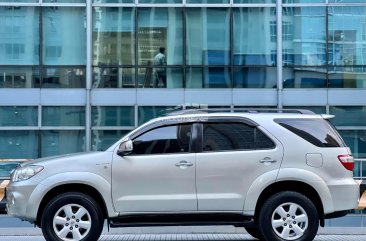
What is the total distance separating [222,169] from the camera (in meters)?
8.70

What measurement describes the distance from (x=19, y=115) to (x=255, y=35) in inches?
305

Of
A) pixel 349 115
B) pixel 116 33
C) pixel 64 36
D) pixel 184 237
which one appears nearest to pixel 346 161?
pixel 184 237

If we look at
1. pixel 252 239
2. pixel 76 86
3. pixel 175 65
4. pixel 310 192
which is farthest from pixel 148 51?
pixel 310 192

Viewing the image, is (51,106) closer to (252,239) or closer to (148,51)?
(148,51)

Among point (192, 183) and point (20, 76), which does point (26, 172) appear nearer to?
point (192, 183)

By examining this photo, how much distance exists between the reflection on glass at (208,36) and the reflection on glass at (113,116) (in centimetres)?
245

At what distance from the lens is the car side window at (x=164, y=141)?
29.0 ft

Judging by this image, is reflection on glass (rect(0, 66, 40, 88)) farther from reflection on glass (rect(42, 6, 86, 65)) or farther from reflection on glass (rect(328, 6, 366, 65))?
reflection on glass (rect(328, 6, 366, 65))

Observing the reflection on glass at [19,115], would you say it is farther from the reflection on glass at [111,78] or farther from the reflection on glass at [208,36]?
the reflection on glass at [208,36]

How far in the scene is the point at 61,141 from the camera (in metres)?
21.0

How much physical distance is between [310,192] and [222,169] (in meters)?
1.24

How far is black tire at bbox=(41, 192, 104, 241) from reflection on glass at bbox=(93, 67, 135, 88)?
12.5m

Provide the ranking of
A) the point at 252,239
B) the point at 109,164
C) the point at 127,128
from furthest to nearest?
the point at 127,128
the point at 252,239
the point at 109,164

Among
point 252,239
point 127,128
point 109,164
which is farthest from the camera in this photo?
point 127,128
